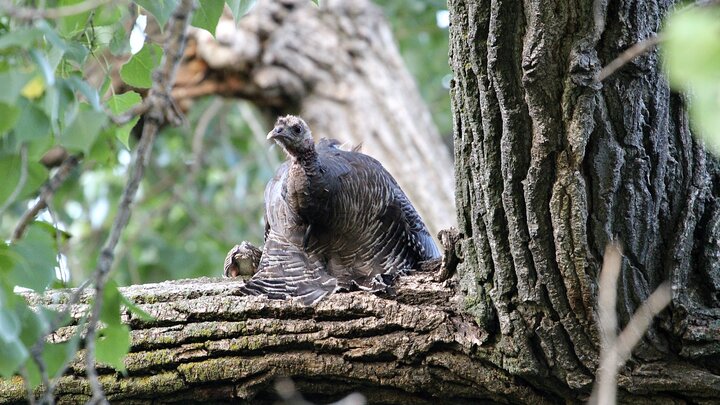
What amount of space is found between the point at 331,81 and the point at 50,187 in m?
5.16

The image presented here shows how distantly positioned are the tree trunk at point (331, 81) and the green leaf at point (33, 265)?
4.64 m

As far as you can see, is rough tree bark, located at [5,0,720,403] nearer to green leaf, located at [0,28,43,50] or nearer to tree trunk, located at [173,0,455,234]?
green leaf, located at [0,28,43,50]

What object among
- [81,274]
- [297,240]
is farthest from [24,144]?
[81,274]

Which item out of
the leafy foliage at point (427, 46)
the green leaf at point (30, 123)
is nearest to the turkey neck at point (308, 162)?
the green leaf at point (30, 123)

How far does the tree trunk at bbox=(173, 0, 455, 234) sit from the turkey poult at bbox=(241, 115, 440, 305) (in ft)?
6.86

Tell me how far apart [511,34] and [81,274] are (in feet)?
21.3

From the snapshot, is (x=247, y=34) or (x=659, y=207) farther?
(x=247, y=34)

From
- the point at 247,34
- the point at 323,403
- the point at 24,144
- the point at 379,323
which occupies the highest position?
the point at 247,34

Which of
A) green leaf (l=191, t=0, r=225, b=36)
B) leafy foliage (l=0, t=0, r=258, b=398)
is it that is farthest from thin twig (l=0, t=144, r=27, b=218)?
green leaf (l=191, t=0, r=225, b=36)

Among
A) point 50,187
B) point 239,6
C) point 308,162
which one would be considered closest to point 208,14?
point 239,6

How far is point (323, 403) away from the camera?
3703mm

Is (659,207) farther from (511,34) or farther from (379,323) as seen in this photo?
(379,323)

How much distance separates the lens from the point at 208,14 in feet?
8.07

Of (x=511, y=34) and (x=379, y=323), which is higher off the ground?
(x=511, y=34)
